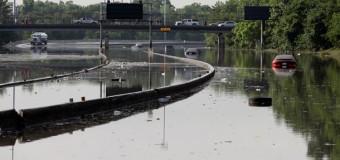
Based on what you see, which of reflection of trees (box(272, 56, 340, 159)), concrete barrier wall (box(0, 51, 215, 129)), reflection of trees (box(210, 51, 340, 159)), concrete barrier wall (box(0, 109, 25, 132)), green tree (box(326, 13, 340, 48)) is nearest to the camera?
reflection of trees (box(272, 56, 340, 159))

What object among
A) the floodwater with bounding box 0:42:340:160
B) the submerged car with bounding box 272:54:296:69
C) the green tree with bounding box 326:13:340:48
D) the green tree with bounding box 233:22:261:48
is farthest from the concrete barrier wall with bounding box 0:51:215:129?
the green tree with bounding box 233:22:261:48

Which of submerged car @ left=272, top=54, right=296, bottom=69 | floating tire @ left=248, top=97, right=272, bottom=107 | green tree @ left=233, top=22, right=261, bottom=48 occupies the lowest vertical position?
floating tire @ left=248, top=97, right=272, bottom=107

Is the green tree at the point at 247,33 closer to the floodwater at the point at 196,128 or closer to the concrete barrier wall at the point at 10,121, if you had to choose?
the floodwater at the point at 196,128

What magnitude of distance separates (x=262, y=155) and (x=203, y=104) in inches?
674

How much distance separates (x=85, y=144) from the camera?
93.1 feet

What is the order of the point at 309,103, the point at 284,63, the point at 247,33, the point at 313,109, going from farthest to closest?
the point at 247,33 → the point at 284,63 → the point at 309,103 → the point at 313,109

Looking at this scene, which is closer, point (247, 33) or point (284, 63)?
point (284, 63)

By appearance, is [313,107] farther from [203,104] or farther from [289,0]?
[289,0]

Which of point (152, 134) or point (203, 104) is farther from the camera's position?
point (203, 104)

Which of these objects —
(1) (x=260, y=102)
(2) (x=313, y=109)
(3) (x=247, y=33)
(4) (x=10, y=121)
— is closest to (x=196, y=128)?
(4) (x=10, y=121)

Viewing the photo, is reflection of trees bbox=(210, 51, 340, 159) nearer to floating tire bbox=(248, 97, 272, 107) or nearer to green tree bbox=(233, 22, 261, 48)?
floating tire bbox=(248, 97, 272, 107)

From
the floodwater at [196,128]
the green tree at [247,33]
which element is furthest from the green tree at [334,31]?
the floodwater at [196,128]

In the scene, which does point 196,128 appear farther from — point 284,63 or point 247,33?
point 247,33

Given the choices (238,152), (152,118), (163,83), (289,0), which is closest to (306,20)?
(289,0)
